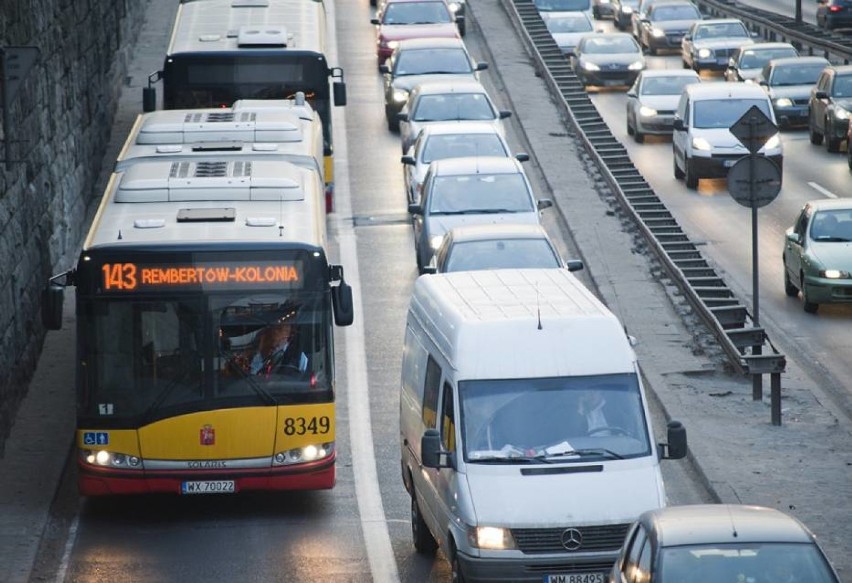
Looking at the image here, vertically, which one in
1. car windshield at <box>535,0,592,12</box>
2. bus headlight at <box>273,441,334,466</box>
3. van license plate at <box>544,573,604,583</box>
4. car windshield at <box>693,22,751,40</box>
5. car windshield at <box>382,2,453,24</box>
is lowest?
car windshield at <box>535,0,592,12</box>

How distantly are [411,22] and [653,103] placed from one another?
7.93m

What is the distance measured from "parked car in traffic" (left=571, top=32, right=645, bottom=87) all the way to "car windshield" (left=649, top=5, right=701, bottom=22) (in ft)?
25.9

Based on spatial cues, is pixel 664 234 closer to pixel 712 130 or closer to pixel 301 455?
pixel 712 130

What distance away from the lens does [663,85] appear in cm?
4250

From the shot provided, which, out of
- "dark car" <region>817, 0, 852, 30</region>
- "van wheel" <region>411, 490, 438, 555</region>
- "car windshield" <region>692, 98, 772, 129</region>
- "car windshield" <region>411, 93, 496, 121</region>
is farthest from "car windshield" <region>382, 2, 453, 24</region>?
"van wheel" <region>411, 490, 438, 555</region>

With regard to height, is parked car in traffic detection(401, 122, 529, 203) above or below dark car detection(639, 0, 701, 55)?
above

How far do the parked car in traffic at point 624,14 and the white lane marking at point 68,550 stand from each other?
1840 inches

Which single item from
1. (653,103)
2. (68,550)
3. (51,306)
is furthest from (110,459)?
(653,103)

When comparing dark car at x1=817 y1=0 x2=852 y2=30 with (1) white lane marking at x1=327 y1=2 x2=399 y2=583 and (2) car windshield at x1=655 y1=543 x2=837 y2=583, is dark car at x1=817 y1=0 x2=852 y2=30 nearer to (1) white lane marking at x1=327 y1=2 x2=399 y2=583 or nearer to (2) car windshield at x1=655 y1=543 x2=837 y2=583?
(1) white lane marking at x1=327 y1=2 x2=399 y2=583

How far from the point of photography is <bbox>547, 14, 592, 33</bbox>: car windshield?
5488 cm

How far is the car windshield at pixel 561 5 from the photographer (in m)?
57.0

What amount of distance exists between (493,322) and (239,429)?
3.19 metres

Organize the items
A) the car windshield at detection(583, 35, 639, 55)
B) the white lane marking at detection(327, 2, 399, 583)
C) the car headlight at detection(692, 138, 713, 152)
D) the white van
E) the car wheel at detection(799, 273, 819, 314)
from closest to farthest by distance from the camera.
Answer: the white van → the white lane marking at detection(327, 2, 399, 583) → the car wheel at detection(799, 273, 819, 314) → the car headlight at detection(692, 138, 713, 152) → the car windshield at detection(583, 35, 639, 55)

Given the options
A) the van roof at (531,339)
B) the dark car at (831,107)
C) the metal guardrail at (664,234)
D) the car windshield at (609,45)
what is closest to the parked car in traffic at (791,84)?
the dark car at (831,107)
